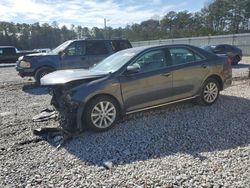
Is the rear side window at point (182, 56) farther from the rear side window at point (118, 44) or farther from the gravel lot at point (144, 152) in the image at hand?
the rear side window at point (118, 44)

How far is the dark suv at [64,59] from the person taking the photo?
10703mm

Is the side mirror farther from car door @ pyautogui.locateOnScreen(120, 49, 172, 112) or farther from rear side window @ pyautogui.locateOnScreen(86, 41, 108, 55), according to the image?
rear side window @ pyautogui.locateOnScreen(86, 41, 108, 55)

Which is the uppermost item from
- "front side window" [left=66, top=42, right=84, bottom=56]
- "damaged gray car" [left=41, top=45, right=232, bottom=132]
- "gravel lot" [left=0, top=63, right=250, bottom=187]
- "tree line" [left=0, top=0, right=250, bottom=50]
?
"tree line" [left=0, top=0, right=250, bottom=50]

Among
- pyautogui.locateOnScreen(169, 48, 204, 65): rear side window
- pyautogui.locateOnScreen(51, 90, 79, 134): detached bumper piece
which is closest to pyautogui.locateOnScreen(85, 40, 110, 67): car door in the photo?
pyautogui.locateOnScreen(169, 48, 204, 65): rear side window

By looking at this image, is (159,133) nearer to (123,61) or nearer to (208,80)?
(123,61)

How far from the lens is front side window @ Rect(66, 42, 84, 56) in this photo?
10914 millimetres

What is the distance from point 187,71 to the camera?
236 inches

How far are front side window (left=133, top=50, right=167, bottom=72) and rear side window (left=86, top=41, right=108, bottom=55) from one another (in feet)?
19.4

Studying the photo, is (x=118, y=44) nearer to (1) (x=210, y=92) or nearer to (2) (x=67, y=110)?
(1) (x=210, y=92)

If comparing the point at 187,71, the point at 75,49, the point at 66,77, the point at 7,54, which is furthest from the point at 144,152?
the point at 7,54

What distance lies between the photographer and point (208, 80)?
638 centimetres

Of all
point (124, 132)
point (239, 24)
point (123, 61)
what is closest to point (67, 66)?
point (123, 61)

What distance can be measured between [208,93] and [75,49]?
651 centimetres

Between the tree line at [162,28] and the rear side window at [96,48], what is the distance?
3253 cm
